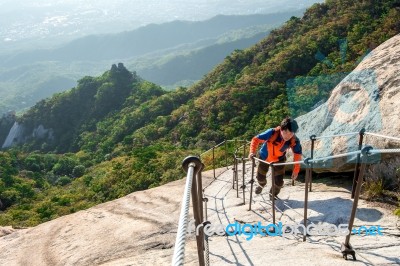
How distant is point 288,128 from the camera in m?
6.09

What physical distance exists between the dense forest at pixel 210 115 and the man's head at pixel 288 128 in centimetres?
1407

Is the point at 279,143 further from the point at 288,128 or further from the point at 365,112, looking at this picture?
the point at 365,112

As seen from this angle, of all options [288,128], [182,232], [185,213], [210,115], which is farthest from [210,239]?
[210,115]

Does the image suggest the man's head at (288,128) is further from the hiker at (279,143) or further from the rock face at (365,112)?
the rock face at (365,112)

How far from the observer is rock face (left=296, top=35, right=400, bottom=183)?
631 cm

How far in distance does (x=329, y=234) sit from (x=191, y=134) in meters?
29.4

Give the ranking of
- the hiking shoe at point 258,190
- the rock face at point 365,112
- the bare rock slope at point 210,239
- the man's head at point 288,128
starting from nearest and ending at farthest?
1. the bare rock slope at point 210,239
2. the man's head at point 288,128
3. the rock face at point 365,112
4. the hiking shoe at point 258,190

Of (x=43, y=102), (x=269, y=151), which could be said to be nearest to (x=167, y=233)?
(x=269, y=151)

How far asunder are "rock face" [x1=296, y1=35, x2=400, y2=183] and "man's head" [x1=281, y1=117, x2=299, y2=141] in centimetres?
121

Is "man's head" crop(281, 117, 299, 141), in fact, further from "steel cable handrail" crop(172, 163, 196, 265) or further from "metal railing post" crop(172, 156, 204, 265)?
"steel cable handrail" crop(172, 163, 196, 265)

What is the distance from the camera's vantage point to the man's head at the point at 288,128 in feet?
19.8

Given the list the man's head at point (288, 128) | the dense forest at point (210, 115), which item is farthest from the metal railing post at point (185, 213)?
the dense forest at point (210, 115)

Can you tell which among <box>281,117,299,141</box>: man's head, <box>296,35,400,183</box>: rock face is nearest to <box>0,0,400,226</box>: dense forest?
<box>296,35,400,183</box>: rock face

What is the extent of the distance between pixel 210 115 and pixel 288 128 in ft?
91.9
